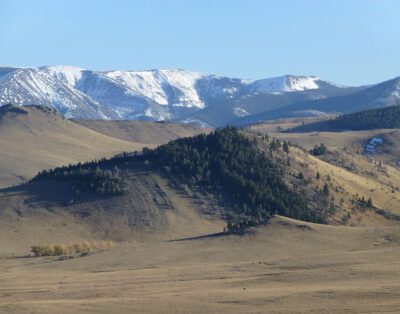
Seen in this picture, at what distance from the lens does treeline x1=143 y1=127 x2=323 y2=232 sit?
13000 centimetres

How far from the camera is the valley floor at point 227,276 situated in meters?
64.1

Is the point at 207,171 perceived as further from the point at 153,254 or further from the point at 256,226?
the point at 153,254

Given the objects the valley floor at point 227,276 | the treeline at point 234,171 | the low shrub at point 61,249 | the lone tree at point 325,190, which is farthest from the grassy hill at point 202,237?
the low shrub at point 61,249

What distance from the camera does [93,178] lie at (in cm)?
13850

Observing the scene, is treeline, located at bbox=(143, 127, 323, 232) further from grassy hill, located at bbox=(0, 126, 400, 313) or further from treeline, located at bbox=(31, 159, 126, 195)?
treeline, located at bbox=(31, 159, 126, 195)

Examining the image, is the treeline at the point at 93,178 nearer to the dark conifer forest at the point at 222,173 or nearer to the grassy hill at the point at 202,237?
the dark conifer forest at the point at 222,173

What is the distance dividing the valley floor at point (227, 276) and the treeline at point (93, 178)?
61.8 ft

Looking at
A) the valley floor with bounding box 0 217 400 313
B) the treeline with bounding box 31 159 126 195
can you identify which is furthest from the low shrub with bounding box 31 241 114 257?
the treeline with bounding box 31 159 126 195

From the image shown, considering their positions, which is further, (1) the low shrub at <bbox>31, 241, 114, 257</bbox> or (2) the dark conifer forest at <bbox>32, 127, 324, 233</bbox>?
(2) the dark conifer forest at <bbox>32, 127, 324, 233</bbox>

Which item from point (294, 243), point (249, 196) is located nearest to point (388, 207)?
point (249, 196)

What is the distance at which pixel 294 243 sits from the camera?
101188 mm

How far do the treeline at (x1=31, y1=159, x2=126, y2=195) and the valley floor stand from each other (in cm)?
1885

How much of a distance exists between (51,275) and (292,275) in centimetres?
2462

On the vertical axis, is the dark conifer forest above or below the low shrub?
above
